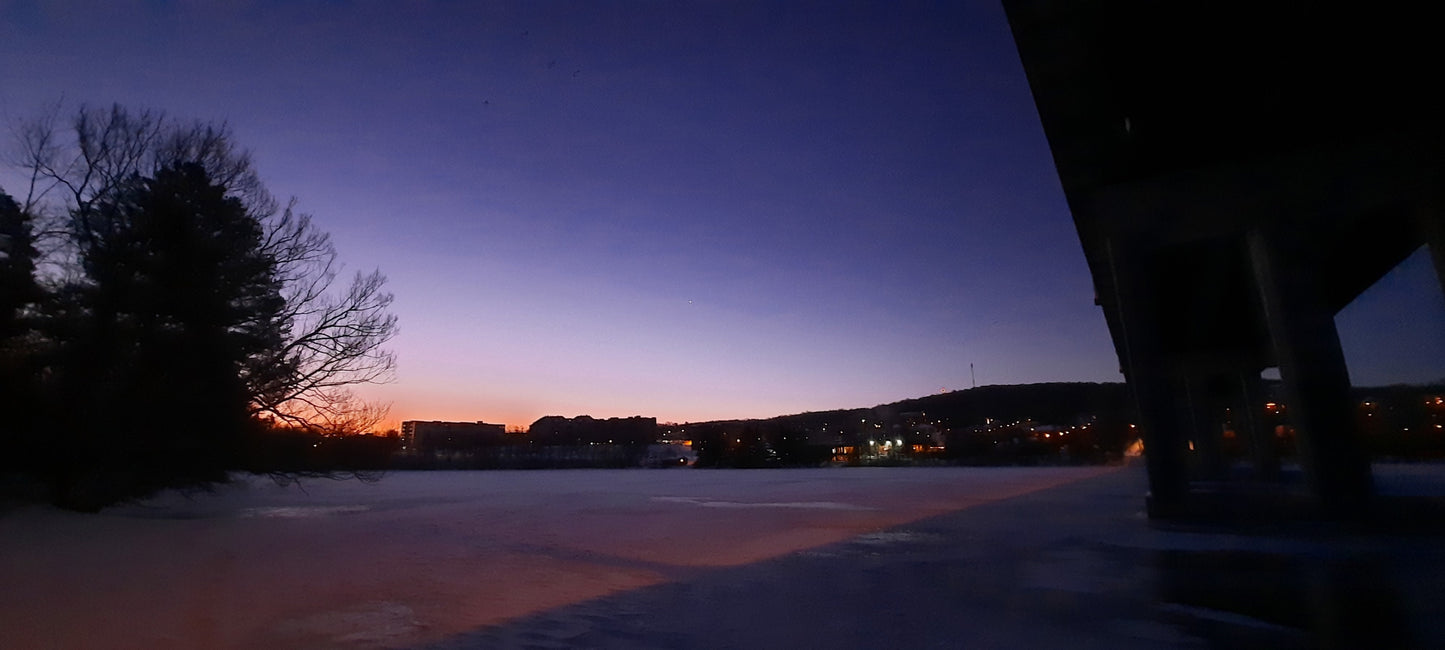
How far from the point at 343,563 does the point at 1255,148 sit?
15.2 m

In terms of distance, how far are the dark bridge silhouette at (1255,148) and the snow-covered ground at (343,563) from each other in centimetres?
687

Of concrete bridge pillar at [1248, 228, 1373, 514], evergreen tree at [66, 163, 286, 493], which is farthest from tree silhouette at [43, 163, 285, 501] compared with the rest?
concrete bridge pillar at [1248, 228, 1373, 514]

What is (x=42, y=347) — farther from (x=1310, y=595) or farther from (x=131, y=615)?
(x=1310, y=595)

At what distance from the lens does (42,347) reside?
15.8 m

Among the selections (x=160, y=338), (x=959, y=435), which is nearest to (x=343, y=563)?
(x=160, y=338)

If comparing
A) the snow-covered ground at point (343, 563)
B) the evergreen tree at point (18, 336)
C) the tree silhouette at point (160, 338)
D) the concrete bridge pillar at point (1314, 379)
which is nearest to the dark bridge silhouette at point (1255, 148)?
the concrete bridge pillar at point (1314, 379)

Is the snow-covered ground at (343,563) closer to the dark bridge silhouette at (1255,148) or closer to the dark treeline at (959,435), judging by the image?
the dark bridge silhouette at (1255,148)

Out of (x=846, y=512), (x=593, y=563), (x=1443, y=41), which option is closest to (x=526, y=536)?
(x=593, y=563)

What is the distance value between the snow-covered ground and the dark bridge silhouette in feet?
22.5

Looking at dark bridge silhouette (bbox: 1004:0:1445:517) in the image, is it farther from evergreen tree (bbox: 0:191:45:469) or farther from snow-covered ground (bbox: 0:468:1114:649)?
evergreen tree (bbox: 0:191:45:469)

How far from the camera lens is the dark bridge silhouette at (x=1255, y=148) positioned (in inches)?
339

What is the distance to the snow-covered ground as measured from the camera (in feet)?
18.6

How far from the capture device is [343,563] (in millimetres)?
9125

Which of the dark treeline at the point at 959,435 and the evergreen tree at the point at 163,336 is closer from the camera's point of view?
the evergreen tree at the point at 163,336
